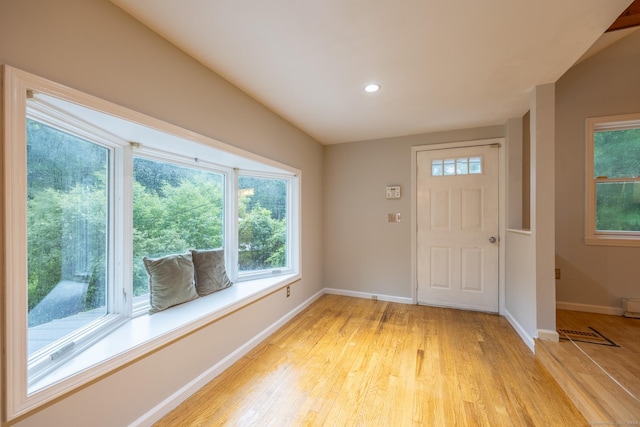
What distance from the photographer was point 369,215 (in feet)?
11.5

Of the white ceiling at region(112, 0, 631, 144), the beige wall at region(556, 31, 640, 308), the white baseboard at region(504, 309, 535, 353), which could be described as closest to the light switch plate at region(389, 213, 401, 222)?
the white ceiling at region(112, 0, 631, 144)

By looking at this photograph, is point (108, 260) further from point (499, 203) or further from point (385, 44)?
point (499, 203)

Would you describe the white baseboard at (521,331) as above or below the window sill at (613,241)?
below

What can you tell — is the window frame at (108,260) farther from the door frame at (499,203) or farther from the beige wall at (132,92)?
the door frame at (499,203)

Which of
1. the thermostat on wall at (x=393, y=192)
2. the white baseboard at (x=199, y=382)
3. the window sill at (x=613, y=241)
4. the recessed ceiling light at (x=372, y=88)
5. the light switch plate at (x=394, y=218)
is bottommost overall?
the white baseboard at (x=199, y=382)

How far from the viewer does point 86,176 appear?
1451mm

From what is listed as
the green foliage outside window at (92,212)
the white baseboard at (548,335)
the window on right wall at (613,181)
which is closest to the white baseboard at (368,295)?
the white baseboard at (548,335)

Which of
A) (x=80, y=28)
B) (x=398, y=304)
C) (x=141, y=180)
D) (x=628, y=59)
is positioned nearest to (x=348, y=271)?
(x=398, y=304)

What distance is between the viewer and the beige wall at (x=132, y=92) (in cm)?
99

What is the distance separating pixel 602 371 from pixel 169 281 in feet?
10.3

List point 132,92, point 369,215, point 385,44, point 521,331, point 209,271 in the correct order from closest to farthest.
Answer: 1. point 132,92
2. point 385,44
3. point 209,271
4. point 521,331
5. point 369,215

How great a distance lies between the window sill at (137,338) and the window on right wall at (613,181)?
367cm

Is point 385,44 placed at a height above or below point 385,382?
above

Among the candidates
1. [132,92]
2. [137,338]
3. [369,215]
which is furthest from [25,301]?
[369,215]
